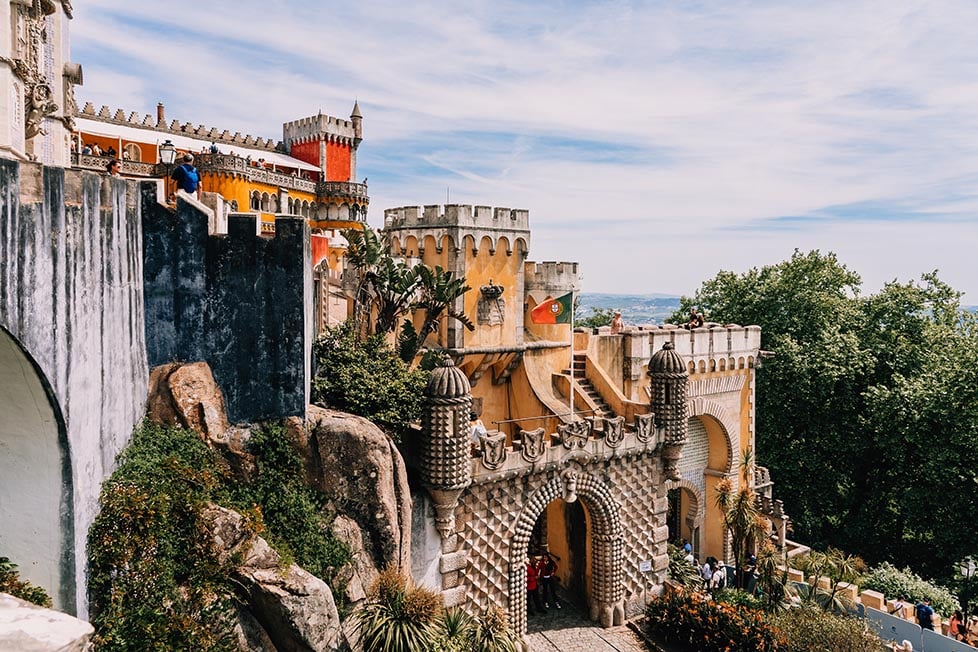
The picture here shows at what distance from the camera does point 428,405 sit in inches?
667

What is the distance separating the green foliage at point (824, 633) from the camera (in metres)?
18.3

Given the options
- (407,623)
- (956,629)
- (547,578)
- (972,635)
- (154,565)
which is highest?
(154,565)

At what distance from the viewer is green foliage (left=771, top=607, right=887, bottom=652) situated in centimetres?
1834

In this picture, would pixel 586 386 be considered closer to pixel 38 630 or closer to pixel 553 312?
pixel 553 312

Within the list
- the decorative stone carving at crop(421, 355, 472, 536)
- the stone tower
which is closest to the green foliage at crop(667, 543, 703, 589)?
the stone tower

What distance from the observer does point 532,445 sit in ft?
63.3

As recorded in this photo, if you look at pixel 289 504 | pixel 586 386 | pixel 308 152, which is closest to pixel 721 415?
pixel 586 386

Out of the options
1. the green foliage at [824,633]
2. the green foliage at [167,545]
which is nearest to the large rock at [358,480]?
the green foliage at [167,545]

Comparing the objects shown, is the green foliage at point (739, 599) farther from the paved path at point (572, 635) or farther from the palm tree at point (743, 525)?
the paved path at point (572, 635)

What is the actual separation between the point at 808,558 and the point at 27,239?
23437mm

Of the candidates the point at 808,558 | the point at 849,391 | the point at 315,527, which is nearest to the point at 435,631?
the point at 315,527

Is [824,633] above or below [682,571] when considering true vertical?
above

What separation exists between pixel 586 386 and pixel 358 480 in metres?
12.5

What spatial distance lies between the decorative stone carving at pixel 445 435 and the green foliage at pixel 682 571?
32.8ft
